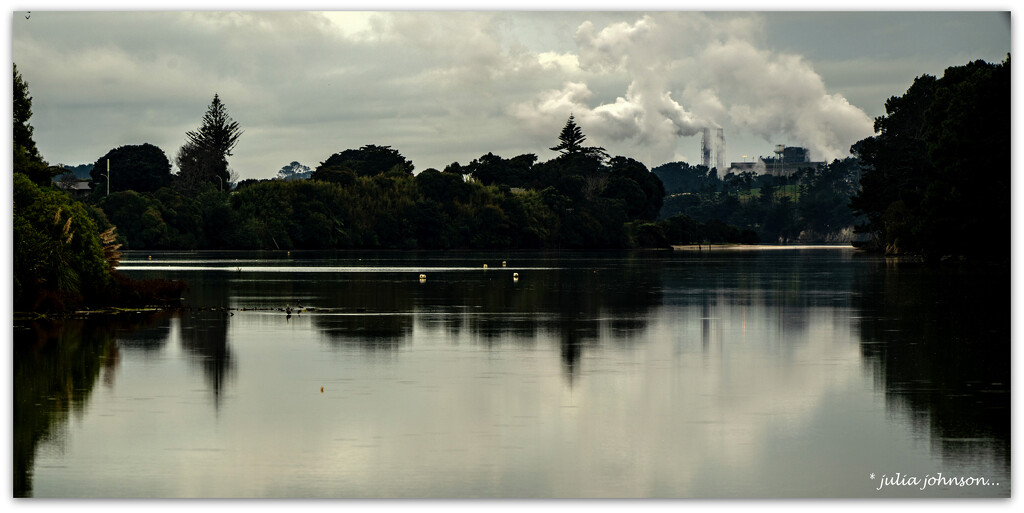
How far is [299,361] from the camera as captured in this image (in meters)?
18.6

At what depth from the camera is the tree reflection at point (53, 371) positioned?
11.8 meters

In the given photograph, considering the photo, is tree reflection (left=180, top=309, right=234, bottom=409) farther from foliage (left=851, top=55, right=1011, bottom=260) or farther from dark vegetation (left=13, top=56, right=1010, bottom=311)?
foliage (left=851, top=55, right=1011, bottom=260)

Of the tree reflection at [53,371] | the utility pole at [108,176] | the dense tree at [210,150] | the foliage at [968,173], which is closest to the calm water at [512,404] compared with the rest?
the tree reflection at [53,371]

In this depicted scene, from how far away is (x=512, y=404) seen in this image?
46.3 ft

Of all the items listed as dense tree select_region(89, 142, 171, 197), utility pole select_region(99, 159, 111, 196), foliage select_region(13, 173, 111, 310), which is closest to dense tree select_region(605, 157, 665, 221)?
dense tree select_region(89, 142, 171, 197)

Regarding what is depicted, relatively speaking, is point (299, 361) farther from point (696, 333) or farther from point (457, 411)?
point (696, 333)

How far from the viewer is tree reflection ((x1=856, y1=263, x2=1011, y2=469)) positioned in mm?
12250

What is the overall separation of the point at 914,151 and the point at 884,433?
83338 millimetres

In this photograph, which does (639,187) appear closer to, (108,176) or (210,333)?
(108,176)

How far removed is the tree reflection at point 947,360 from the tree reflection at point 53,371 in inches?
348

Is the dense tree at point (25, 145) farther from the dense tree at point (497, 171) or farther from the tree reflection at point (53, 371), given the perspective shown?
the dense tree at point (497, 171)

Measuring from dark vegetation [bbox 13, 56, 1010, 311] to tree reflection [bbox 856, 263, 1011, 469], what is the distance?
1251 centimetres

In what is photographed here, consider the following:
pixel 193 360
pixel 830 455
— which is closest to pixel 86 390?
pixel 193 360

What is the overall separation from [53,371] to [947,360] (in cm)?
1351
